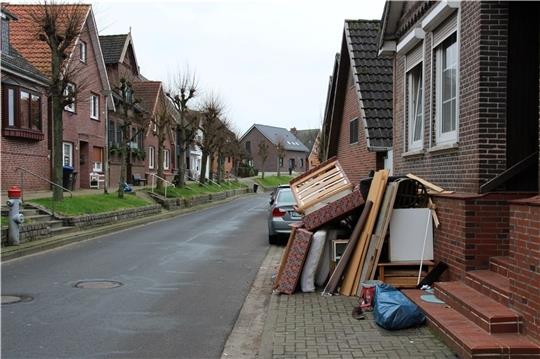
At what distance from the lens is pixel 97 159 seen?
3316cm

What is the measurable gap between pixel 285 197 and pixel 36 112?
1376cm

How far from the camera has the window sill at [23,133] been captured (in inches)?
851

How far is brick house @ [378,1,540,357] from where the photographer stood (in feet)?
16.6

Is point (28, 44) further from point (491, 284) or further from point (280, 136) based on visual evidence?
point (280, 136)

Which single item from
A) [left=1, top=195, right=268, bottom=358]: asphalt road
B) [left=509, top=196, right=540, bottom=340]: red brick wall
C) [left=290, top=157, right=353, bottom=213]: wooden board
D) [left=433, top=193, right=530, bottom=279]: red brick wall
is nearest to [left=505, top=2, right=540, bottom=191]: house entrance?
[left=433, top=193, right=530, bottom=279]: red brick wall

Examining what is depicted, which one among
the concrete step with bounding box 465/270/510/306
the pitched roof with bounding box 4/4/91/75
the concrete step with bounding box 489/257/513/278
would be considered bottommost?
the concrete step with bounding box 465/270/510/306

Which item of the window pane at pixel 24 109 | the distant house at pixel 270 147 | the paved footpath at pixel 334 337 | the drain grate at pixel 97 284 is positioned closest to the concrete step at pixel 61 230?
the drain grate at pixel 97 284

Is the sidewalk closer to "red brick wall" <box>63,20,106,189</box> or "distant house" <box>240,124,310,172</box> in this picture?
"red brick wall" <box>63,20,106,189</box>

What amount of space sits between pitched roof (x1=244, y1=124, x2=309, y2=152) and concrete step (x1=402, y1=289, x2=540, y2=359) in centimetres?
9316

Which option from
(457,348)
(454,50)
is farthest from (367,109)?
(457,348)

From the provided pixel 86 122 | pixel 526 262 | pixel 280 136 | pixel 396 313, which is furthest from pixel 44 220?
pixel 280 136

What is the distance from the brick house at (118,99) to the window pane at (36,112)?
9.45 m

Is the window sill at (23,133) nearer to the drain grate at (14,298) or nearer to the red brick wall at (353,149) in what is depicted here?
the red brick wall at (353,149)

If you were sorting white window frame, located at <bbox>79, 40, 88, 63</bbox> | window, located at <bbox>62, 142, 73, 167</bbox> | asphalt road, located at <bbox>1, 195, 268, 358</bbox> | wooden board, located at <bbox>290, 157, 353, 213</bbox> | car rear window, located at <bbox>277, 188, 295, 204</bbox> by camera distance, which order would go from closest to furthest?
asphalt road, located at <bbox>1, 195, 268, 358</bbox>, wooden board, located at <bbox>290, 157, 353, 213</bbox>, car rear window, located at <bbox>277, 188, 295, 204</bbox>, window, located at <bbox>62, 142, 73, 167</bbox>, white window frame, located at <bbox>79, 40, 88, 63</bbox>
